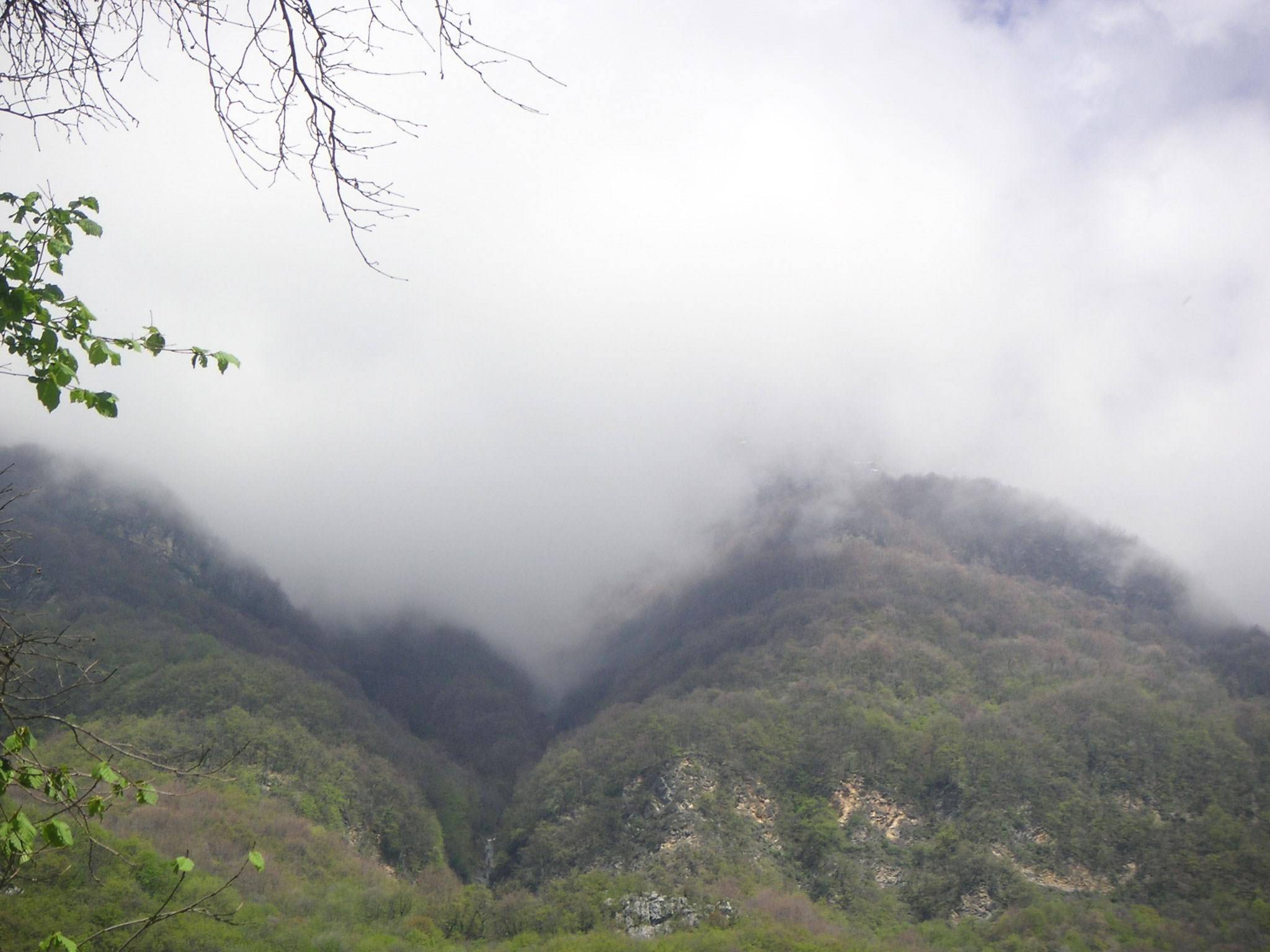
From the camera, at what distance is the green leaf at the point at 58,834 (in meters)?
4.70

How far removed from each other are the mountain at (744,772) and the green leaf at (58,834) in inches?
1963

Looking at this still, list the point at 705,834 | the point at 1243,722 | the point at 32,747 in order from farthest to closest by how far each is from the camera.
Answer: the point at 1243,722, the point at 705,834, the point at 32,747

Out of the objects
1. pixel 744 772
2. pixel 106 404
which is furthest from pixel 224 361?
pixel 744 772

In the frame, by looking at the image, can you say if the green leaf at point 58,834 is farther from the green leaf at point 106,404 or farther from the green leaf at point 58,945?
the green leaf at point 106,404

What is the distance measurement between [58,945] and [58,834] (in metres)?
0.76

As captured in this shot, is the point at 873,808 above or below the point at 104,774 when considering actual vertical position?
above

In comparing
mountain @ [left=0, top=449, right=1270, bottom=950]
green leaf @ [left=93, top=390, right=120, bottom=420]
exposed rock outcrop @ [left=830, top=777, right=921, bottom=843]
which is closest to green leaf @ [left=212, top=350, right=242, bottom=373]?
green leaf @ [left=93, top=390, right=120, bottom=420]

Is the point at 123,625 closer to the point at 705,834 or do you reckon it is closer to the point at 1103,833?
the point at 705,834

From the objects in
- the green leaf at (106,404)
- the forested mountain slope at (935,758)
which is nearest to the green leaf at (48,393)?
the green leaf at (106,404)

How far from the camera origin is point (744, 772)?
11062 cm

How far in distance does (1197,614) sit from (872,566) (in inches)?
2248

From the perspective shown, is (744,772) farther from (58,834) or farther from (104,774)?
(58,834)

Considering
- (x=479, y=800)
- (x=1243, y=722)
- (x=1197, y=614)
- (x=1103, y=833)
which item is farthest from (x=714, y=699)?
(x=1197, y=614)

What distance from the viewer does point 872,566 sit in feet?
556
